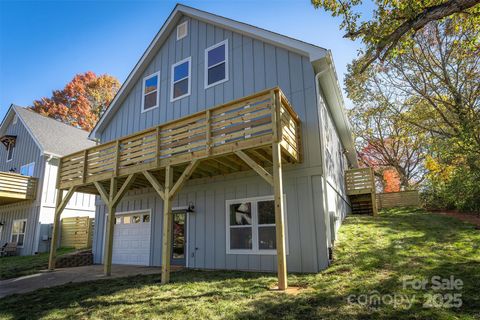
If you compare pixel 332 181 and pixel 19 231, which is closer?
pixel 332 181

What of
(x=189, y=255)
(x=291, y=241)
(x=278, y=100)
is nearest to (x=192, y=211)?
(x=189, y=255)

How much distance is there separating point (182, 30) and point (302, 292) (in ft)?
34.4

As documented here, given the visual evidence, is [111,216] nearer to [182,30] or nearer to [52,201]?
[182,30]

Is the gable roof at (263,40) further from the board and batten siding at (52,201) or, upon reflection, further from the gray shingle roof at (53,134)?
the gray shingle roof at (53,134)

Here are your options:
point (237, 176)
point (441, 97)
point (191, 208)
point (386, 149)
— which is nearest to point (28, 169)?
point (191, 208)

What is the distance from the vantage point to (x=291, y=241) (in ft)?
25.1

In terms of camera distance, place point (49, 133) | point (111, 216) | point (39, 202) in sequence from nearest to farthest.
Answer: point (111, 216) < point (39, 202) < point (49, 133)

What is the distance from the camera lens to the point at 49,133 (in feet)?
61.3

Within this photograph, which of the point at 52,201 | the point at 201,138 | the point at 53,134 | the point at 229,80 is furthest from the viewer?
the point at 53,134

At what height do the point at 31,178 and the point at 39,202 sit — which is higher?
the point at 31,178

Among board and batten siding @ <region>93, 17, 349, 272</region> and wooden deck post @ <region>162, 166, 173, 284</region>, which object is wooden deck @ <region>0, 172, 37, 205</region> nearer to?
board and batten siding @ <region>93, 17, 349, 272</region>


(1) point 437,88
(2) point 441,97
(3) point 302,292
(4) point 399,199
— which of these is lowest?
(3) point 302,292

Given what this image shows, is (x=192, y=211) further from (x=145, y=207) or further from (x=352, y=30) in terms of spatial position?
(x=352, y=30)

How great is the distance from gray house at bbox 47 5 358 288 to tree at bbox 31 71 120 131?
803 inches
